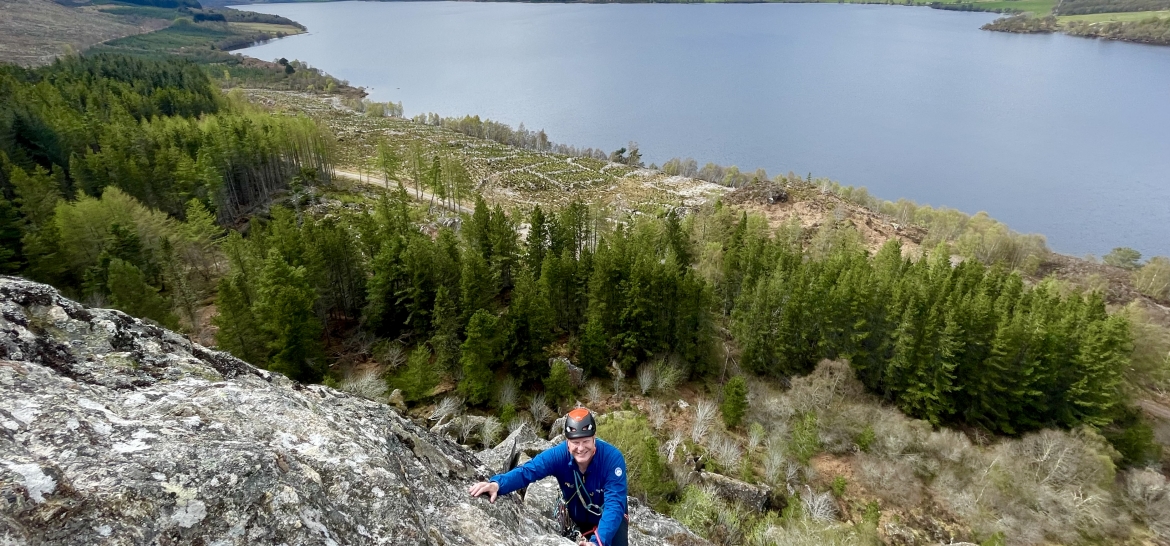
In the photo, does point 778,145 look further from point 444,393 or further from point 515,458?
point 515,458

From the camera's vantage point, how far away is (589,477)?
780 centimetres

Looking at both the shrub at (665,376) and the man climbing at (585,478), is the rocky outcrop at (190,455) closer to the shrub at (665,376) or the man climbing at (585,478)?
the man climbing at (585,478)

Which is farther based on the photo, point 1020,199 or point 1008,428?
point 1020,199

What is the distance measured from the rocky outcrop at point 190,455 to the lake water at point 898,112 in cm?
9533

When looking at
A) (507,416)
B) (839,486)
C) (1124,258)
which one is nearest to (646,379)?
(507,416)

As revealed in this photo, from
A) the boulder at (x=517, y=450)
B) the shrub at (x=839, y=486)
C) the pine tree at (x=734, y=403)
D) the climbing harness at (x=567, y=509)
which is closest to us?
the climbing harness at (x=567, y=509)

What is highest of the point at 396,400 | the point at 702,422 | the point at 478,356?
the point at 478,356

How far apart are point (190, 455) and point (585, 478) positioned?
4.98m

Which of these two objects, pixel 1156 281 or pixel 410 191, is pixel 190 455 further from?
pixel 1156 281

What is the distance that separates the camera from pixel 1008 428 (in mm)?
34906

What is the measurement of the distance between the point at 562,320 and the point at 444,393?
36.8ft

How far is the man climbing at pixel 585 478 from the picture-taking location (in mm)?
7152

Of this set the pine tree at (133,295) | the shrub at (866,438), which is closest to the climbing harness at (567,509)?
the shrub at (866,438)

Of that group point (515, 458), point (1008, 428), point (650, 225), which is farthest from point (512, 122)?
point (515, 458)
